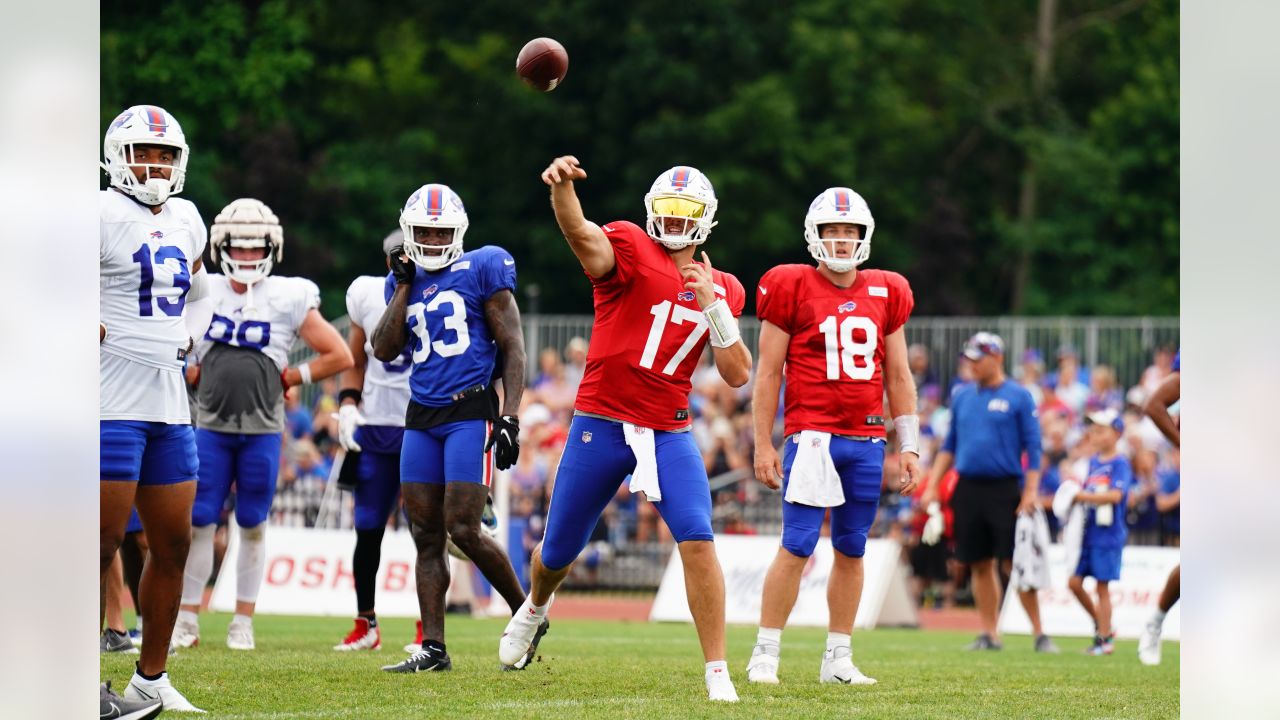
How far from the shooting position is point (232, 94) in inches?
1258

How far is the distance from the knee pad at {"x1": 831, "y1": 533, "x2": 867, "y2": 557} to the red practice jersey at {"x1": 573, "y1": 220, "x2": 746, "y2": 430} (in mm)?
1285

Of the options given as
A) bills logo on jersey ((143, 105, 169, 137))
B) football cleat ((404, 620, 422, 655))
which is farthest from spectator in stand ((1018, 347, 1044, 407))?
bills logo on jersey ((143, 105, 169, 137))

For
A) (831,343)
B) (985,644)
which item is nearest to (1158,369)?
(985,644)

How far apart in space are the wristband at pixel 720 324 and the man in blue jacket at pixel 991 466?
559cm

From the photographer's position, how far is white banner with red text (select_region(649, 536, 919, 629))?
14727 millimetres

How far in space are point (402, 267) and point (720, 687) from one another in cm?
280

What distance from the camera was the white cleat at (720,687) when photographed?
6910 millimetres

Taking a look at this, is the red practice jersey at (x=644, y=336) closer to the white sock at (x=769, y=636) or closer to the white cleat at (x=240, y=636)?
the white sock at (x=769, y=636)

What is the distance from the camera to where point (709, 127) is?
33406mm

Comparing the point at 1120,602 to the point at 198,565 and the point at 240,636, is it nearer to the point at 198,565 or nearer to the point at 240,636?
the point at 240,636

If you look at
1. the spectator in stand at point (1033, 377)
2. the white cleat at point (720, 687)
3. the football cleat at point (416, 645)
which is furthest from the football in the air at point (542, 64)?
the spectator in stand at point (1033, 377)

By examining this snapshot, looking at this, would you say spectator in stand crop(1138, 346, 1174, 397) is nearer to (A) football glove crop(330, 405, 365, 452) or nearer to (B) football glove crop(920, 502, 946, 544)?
(B) football glove crop(920, 502, 946, 544)

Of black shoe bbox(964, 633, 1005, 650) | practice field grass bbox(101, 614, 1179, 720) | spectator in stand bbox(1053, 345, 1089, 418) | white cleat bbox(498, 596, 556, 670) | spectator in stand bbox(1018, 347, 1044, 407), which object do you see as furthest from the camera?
spectator in stand bbox(1053, 345, 1089, 418)
